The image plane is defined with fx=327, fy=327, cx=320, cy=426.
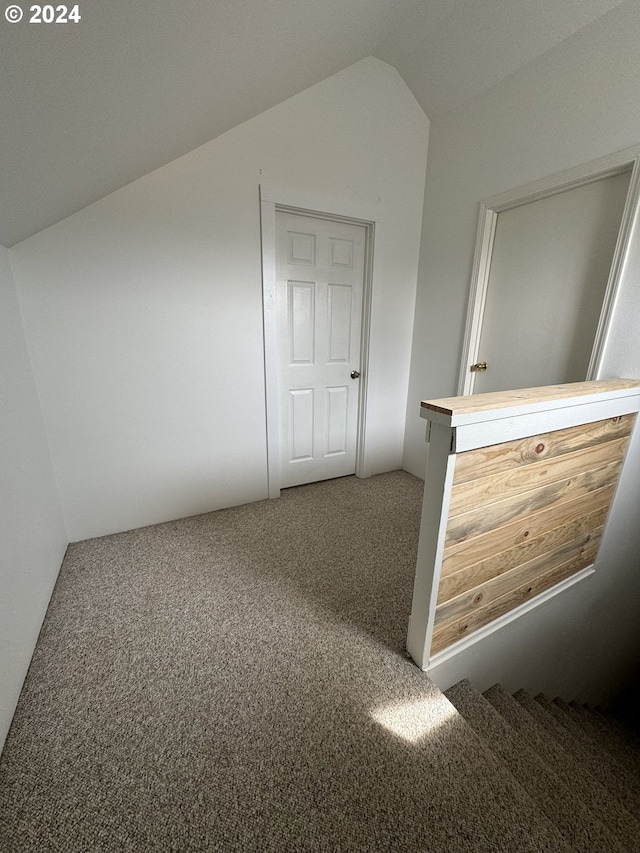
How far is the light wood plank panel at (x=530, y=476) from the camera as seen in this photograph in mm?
1086

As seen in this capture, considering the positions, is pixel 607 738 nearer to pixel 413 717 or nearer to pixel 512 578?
pixel 512 578

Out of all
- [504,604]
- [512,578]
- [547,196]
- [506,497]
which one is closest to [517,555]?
[512,578]

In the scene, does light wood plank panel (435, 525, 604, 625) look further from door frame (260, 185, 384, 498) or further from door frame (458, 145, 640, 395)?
door frame (260, 185, 384, 498)

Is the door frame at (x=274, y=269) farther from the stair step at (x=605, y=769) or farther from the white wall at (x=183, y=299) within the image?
the stair step at (x=605, y=769)

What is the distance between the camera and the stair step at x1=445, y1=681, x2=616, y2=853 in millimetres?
961

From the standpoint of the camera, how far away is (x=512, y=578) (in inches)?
55.1

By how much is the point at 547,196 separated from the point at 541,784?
8.37 ft

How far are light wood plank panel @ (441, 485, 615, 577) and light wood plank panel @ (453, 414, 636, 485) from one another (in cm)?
26

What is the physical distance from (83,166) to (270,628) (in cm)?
185

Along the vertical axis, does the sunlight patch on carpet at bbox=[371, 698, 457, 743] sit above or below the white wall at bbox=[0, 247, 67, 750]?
below

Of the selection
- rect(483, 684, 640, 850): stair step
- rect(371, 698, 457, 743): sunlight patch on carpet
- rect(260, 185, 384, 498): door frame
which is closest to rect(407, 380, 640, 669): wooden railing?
rect(371, 698, 457, 743): sunlight patch on carpet

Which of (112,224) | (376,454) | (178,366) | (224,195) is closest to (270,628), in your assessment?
(178,366)

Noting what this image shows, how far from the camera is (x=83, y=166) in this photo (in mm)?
1097

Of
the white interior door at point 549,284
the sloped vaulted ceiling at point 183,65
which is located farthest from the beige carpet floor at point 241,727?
the sloped vaulted ceiling at point 183,65
